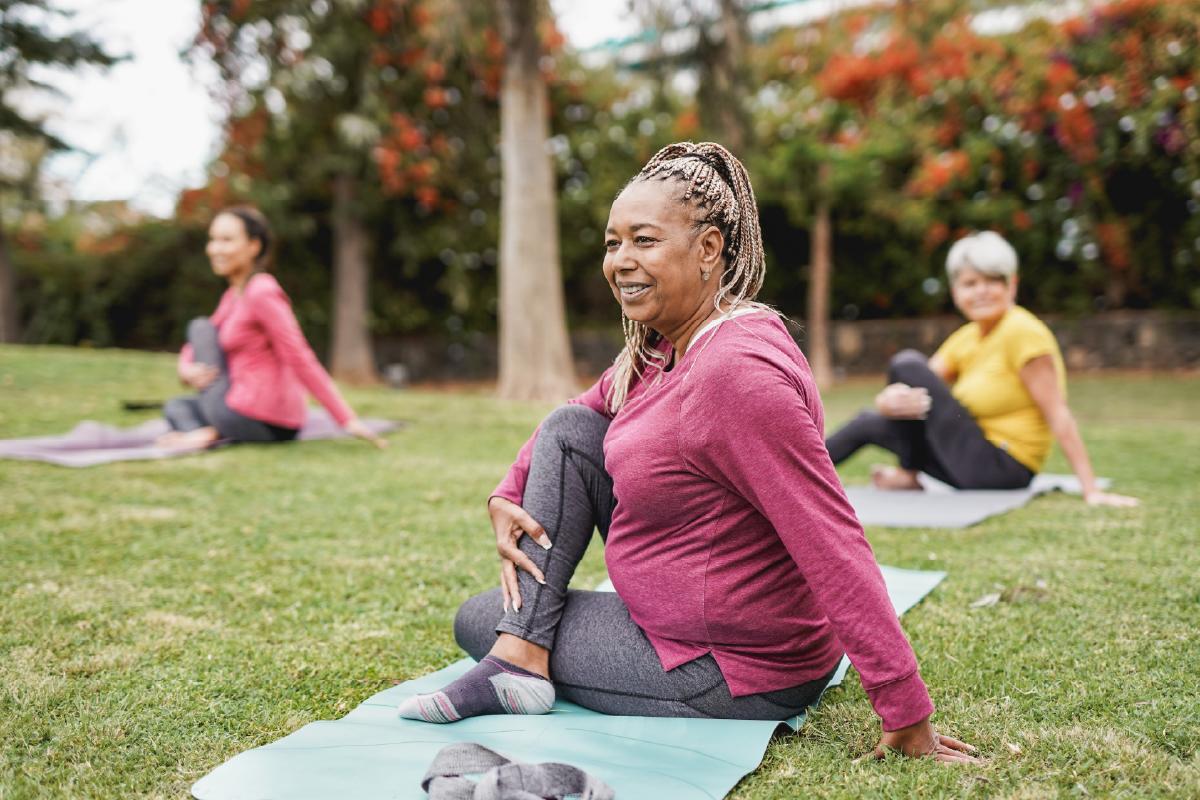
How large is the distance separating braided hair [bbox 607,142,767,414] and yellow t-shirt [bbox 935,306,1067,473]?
3.21 metres

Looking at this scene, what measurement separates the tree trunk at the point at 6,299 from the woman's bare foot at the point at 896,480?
51.2 feet

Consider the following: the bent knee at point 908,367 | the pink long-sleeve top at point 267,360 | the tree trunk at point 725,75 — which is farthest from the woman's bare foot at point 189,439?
the tree trunk at point 725,75

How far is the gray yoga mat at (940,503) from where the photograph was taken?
15.4ft

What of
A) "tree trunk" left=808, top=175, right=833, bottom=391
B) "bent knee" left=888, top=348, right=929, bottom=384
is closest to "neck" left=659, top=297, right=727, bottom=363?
"bent knee" left=888, top=348, right=929, bottom=384

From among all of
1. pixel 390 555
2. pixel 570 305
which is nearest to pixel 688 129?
pixel 570 305

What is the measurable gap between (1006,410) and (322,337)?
46.3ft

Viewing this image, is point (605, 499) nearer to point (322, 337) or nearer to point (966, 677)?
point (966, 677)

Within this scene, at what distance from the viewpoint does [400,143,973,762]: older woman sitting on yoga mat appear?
6.27 ft

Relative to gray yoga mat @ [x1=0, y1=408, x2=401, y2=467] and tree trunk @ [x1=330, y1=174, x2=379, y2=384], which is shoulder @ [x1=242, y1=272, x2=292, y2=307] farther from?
tree trunk @ [x1=330, y1=174, x2=379, y2=384]

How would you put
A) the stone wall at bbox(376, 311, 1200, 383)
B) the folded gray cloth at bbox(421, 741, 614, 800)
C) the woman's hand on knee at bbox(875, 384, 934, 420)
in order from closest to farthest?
the folded gray cloth at bbox(421, 741, 614, 800) < the woman's hand on knee at bbox(875, 384, 934, 420) < the stone wall at bbox(376, 311, 1200, 383)

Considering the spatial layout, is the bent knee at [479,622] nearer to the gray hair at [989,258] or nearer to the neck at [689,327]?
the neck at [689,327]

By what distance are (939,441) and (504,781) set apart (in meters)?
3.95

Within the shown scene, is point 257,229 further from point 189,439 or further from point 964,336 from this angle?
point 964,336

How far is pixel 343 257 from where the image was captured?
16.3m
